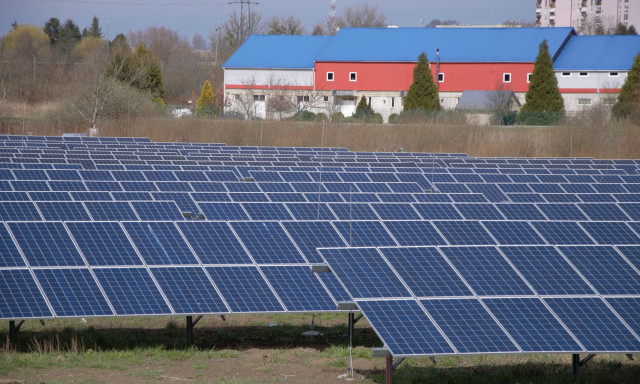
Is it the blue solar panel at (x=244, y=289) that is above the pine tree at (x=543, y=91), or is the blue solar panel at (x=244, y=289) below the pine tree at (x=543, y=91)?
below

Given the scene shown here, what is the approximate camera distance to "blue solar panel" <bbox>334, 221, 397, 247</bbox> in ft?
45.3

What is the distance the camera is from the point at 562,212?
18.4 metres

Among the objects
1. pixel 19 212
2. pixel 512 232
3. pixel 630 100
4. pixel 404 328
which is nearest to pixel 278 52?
pixel 630 100

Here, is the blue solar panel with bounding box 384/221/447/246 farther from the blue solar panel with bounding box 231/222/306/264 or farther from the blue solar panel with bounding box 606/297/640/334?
the blue solar panel with bounding box 606/297/640/334

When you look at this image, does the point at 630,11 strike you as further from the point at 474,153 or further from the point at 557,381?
the point at 557,381

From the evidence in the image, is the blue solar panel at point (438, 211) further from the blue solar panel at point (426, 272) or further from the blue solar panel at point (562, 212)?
the blue solar panel at point (426, 272)

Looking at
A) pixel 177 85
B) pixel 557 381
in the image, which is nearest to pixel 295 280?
pixel 557 381

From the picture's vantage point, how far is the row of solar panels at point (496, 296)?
9.67 meters

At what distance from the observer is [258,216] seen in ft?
54.0

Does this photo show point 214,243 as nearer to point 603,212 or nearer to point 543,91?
point 603,212

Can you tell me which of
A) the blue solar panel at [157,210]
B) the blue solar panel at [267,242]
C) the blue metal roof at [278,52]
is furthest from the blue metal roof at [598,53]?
the blue solar panel at [267,242]

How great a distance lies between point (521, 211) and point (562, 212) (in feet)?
3.42

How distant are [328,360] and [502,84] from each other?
67268 millimetres

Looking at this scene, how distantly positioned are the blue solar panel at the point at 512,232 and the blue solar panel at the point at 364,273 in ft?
11.6
